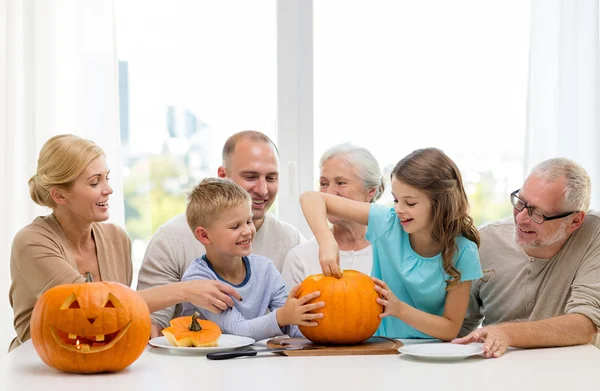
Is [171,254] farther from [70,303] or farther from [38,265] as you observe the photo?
[70,303]

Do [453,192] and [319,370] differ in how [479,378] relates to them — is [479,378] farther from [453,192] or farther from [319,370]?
[453,192]

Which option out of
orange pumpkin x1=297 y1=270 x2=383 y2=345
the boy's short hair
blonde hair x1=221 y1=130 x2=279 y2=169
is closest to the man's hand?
orange pumpkin x1=297 y1=270 x2=383 y2=345

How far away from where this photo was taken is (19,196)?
141 inches

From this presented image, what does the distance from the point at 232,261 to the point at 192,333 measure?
380mm

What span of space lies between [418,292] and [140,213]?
183 cm

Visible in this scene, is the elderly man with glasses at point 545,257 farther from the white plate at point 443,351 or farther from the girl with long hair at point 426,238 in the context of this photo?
the white plate at point 443,351

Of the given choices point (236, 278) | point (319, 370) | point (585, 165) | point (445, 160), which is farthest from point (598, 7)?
point (319, 370)

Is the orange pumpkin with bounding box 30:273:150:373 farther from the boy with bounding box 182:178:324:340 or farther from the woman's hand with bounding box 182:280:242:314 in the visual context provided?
the boy with bounding box 182:178:324:340

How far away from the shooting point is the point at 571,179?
2471mm

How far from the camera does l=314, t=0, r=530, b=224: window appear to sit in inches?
155

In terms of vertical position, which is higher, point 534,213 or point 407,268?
point 534,213

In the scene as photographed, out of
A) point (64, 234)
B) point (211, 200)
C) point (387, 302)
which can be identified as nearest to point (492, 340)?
point (387, 302)

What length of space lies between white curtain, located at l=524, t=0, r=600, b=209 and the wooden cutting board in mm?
1810

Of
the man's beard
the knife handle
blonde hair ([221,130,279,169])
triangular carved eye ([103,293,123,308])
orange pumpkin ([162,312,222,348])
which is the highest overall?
blonde hair ([221,130,279,169])
